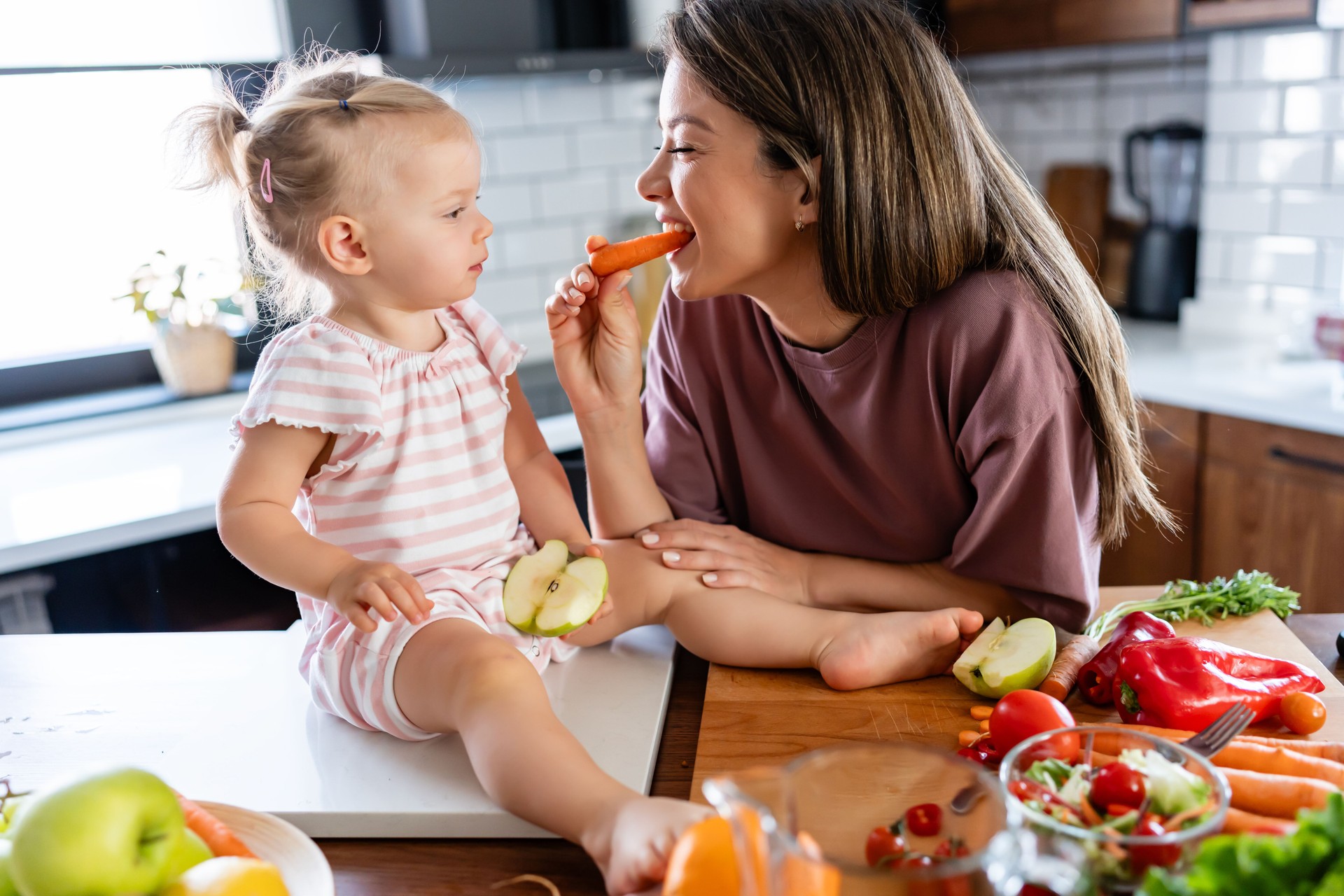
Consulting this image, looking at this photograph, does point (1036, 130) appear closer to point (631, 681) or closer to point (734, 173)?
point (734, 173)

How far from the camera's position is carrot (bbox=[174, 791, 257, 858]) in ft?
2.65

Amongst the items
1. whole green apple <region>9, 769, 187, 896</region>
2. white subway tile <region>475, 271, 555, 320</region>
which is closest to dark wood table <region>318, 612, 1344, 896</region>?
whole green apple <region>9, 769, 187, 896</region>

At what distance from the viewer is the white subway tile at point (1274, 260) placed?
2.69m

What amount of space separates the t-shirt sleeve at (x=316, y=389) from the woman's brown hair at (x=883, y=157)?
541mm

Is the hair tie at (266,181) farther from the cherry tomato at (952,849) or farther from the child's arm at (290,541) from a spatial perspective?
the cherry tomato at (952,849)

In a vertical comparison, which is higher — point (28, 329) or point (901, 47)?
point (901, 47)

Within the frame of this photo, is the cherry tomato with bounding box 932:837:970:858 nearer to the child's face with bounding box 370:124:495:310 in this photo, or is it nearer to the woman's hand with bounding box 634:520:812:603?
the woman's hand with bounding box 634:520:812:603

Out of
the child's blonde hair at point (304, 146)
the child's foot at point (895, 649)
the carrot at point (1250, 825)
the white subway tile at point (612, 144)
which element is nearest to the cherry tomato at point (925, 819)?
the carrot at point (1250, 825)

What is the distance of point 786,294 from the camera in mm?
1461

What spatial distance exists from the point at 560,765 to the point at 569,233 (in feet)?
7.60

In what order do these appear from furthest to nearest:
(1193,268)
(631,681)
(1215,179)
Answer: (1193,268), (1215,179), (631,681)

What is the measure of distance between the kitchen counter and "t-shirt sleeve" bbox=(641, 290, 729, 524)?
49.9 inches

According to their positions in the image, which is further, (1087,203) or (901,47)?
(1087,203)

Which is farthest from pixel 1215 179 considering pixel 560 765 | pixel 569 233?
pixel 560 765
